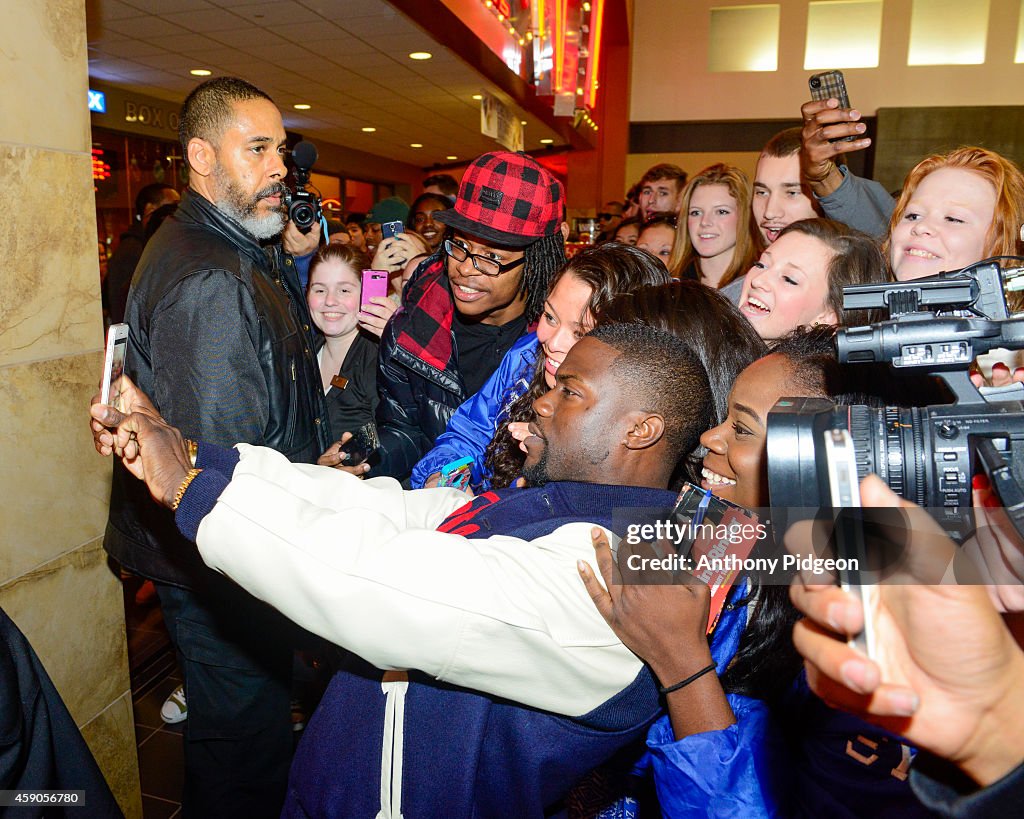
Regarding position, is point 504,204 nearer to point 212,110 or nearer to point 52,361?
point 212,110

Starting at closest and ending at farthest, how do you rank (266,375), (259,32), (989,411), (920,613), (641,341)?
1. (920,613)
2. (989,411)
3. (641,341)
4. (266,375)
5. (259,32)

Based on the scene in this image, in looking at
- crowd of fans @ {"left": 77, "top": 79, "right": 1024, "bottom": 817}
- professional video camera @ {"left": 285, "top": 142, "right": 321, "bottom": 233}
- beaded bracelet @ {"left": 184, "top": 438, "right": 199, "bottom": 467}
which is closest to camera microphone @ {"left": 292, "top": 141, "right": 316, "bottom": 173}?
professional video camera @ {"left": 285, "top": 142, "right": 321, "bottom": 233}

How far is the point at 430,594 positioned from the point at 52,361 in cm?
141

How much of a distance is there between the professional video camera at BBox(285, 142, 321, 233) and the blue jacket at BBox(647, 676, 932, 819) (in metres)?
2.09

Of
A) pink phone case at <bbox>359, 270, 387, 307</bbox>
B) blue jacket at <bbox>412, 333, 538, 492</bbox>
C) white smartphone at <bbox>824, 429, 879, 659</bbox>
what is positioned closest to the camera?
white smartphone at <bbox>824, 429, 879, 659</bbox>

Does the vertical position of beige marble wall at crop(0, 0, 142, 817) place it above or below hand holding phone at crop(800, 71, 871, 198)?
below

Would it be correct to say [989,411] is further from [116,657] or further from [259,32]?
[259,32]

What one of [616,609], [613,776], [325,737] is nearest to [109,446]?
[325,737]

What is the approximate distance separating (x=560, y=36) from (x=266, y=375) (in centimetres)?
651

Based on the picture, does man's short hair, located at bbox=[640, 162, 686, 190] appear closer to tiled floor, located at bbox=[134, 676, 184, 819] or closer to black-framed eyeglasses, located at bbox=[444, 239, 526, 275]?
black-framed eyeglasses, located at bbox=[444, 239, 526, 275]

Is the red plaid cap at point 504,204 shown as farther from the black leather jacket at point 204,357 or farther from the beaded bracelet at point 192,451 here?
the beaded bracelet at point 192,451

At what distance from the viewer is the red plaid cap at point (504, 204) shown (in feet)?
7.41

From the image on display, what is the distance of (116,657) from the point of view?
214cm

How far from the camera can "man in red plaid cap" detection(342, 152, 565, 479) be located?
2268 millimetres
